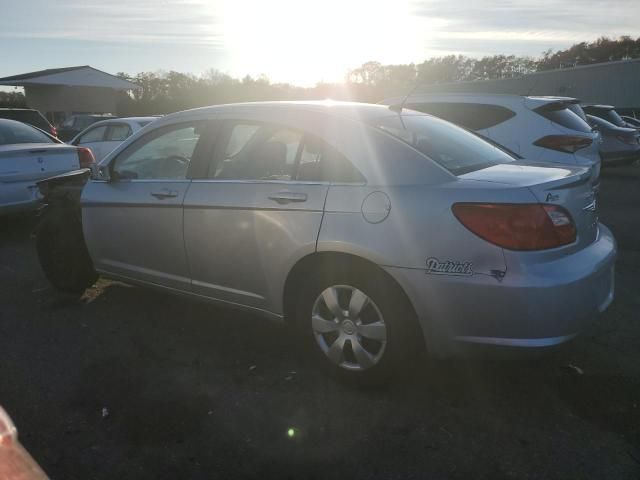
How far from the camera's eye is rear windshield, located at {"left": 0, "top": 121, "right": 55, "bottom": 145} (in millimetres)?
7574

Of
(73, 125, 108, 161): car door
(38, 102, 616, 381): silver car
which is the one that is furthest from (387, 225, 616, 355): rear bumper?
(73, 125, 108, 161): car door

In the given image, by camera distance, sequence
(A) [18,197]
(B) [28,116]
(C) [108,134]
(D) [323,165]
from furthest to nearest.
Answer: (B) [28,116], (C) [108,134], (A) [18,197], (D) [323,165]

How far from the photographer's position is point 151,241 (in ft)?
13.3

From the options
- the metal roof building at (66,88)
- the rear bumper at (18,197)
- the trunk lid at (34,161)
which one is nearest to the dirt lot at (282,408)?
the rear bumper at (18,197)

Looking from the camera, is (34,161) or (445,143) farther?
(34,161)

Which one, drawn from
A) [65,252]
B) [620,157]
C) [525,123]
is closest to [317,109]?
[65,252]

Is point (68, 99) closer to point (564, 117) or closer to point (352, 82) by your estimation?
point (352, 82)

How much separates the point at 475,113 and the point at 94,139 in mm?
8195

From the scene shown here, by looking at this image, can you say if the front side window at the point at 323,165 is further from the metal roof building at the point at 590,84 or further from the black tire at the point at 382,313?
the metal roof building at the point at 590,84

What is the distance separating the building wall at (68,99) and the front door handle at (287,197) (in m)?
42.9

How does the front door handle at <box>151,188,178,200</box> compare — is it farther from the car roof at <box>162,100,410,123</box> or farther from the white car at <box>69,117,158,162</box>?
the white car at <box>69,117,158,162</box>

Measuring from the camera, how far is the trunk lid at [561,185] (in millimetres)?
2791

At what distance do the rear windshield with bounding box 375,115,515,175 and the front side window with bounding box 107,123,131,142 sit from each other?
8.58 metres

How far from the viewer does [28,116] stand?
12398 mm
